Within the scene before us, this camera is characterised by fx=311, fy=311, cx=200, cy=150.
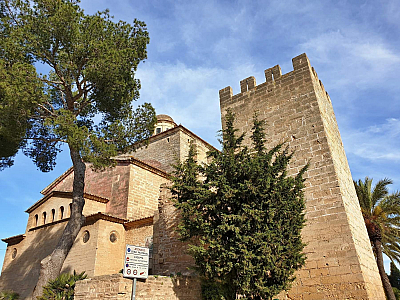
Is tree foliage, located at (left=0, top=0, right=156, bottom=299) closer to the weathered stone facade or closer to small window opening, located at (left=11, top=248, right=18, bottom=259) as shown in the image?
the weathered stone facade

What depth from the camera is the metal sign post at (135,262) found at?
5902mm

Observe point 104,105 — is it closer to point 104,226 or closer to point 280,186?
point 104,226

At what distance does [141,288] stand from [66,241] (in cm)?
389

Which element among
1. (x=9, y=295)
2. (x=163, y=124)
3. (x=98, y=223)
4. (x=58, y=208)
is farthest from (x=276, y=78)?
(x=163, y=124)

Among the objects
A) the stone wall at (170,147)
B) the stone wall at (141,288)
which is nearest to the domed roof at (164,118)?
the stone wall at (170,147)

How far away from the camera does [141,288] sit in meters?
6.73

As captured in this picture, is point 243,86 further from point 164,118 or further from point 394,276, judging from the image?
point 394,276

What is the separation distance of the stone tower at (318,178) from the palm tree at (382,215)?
571cm

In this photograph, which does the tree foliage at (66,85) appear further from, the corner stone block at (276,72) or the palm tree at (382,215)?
the palm tree at (382,215)

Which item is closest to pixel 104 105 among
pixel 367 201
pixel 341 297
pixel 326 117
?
pixel 326 117

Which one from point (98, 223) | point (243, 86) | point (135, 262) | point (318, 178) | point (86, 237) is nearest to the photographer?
point (135, 262)

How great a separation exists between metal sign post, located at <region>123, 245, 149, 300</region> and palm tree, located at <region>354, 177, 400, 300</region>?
492 inches

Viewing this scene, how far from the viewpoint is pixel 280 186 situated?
296 inches

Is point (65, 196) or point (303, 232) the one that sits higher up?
point (65, 196)
